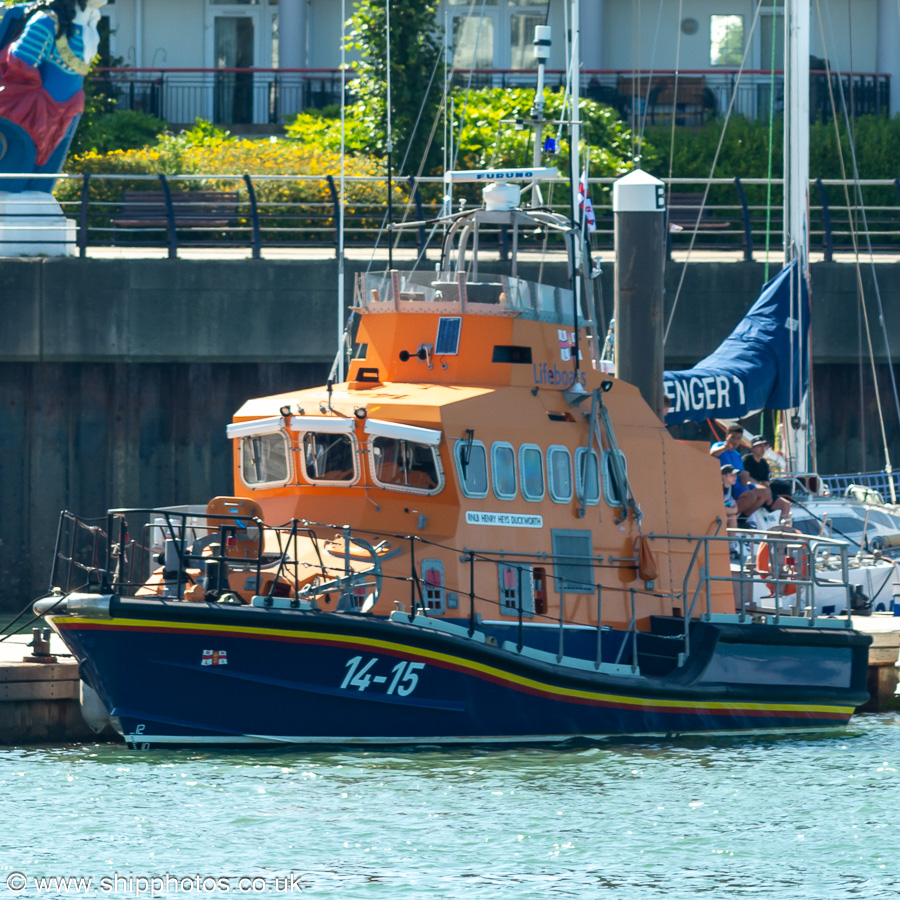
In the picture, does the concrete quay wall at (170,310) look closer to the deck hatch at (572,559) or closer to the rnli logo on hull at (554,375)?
the rnli logo on hull at (554,375)

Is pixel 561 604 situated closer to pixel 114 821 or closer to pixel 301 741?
pixel 301 741

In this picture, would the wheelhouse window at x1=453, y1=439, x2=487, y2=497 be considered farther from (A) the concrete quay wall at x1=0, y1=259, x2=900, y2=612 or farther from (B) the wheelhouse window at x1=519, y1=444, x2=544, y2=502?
(A) the concrete quay wall at x1=0, y1=259, x2=900, y2=612

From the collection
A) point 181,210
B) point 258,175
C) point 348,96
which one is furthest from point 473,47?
point 181,210

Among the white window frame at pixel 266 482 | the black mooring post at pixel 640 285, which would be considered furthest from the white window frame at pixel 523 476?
the black mooring post at pixel 640 285

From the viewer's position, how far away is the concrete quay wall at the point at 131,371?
19.0 meters

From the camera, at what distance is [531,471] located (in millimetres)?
13445

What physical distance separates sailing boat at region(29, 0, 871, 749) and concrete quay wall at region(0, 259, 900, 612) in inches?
199

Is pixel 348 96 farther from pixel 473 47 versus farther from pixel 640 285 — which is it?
pixel 640 285

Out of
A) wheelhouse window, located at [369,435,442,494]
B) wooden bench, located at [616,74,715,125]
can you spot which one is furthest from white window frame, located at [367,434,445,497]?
wooden bench, located at [616,74,715,125]

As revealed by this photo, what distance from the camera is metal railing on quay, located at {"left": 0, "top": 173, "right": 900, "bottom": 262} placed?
19984 millimetres

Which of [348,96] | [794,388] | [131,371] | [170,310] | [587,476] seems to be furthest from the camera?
[348,96]

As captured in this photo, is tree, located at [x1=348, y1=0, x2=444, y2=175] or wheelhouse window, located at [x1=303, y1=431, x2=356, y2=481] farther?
tree, located at [x1=348, y1=0, x2=444, y2=175]

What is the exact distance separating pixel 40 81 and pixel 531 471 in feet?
32.8

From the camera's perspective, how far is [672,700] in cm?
1384
